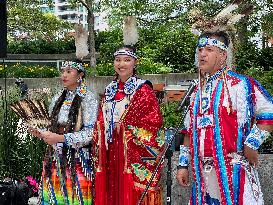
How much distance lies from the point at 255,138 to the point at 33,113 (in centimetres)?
203

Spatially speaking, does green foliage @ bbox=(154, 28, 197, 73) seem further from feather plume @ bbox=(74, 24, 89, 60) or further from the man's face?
the man's face

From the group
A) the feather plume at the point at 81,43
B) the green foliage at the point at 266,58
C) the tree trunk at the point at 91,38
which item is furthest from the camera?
the tree trunk at the point at 91,38

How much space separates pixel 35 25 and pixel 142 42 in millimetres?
11559

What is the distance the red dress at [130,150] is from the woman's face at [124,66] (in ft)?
0.30

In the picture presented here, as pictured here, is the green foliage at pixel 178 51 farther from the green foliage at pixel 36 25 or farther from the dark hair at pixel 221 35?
the dark hair at pixel 221 35

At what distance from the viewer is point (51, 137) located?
4699 millimetres

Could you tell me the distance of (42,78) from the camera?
679 inches

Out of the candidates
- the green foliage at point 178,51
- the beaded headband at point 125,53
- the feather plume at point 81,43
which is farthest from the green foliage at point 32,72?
the beaded headband at point 125,53

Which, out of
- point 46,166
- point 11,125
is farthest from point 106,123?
point 11,125

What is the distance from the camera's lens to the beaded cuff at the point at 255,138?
359 centimetres

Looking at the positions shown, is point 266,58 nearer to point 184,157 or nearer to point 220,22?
point 220,22

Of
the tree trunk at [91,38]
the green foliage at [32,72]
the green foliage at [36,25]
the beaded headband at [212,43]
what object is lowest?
the green foliage at [32,72]

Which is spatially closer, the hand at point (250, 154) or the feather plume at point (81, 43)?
the hand at point (250, 154)

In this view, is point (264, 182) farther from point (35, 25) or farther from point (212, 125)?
point (35, 25)
